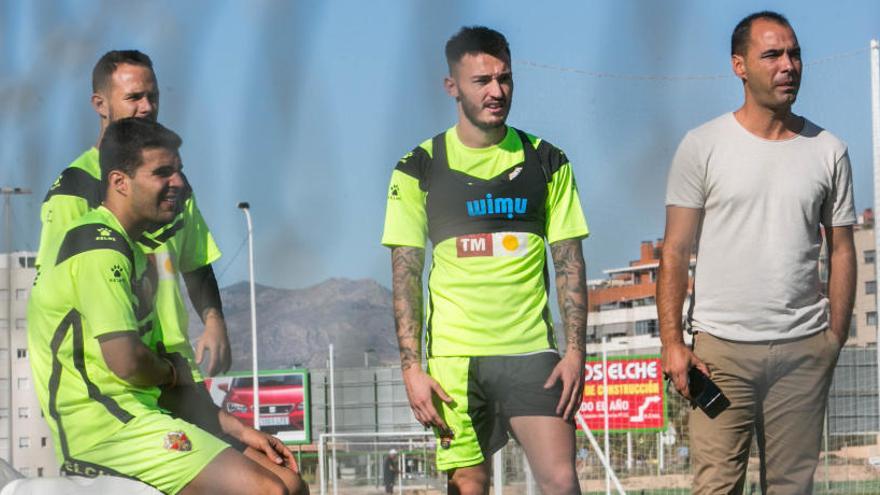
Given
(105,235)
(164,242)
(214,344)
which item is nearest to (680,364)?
(214,344)

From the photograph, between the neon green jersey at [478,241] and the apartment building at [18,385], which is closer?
the apartment building at [18,385]

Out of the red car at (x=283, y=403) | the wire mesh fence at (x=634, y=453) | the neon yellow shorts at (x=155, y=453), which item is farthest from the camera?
the red car at (x=283, y=403)

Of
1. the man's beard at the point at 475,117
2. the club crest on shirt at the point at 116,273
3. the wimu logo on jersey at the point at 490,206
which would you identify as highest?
the man's beard at the point at 475,117

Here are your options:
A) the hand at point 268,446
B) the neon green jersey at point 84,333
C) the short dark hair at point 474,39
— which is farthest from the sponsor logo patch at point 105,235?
the short dark hair at point 474,39

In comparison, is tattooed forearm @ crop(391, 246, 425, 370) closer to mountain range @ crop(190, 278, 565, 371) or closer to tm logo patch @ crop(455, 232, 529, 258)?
tm logo patch @ crop(455, 232, 529, 258)

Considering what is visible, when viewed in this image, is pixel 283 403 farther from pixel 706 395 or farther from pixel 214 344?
pixel 214 344

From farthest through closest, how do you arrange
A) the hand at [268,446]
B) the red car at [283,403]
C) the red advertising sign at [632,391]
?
the red car at [283,403] < the red advertising sign at [632,391] < the hand at [268,446]

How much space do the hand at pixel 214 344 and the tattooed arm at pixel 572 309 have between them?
76 cm

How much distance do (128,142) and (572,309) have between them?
3.66 ft

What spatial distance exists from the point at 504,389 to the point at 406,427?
1106 centimetres

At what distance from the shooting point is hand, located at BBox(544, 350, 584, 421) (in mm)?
2967

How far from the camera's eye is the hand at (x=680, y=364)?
2.97m

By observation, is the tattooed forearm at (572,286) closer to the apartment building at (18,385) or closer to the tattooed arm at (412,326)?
the tattooed arm at (412,326)

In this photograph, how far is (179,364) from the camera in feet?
8.63
